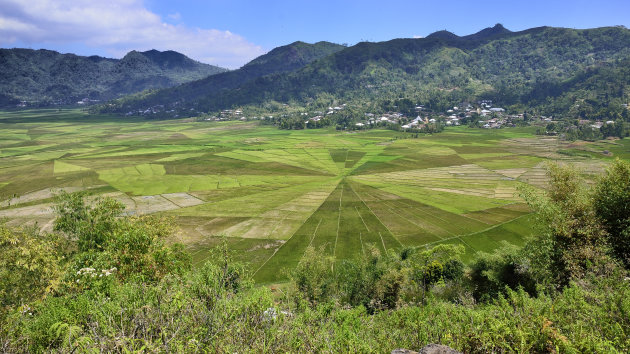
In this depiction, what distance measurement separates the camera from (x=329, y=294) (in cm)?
5253

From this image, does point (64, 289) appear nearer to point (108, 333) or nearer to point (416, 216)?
point (108, 333)

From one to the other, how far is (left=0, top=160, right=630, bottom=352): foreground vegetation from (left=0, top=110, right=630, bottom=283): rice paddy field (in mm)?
12786

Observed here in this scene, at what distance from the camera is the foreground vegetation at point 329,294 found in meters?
20.3

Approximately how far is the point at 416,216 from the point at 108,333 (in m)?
85.5

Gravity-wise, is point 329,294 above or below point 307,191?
below

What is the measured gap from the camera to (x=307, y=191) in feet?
392

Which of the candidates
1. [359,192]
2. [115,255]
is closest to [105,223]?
[115,255]

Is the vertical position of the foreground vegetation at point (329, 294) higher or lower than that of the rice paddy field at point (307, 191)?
higher

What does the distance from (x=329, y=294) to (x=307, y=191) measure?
6868 cm

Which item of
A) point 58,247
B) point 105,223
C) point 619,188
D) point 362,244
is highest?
point 619,188

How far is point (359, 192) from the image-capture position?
11619cm

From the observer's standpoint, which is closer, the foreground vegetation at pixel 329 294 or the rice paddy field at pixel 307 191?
the foreground vegetation at pixel 329 294

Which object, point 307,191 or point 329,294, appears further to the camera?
point 307,191

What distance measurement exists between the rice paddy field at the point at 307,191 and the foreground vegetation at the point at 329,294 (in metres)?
12.8
